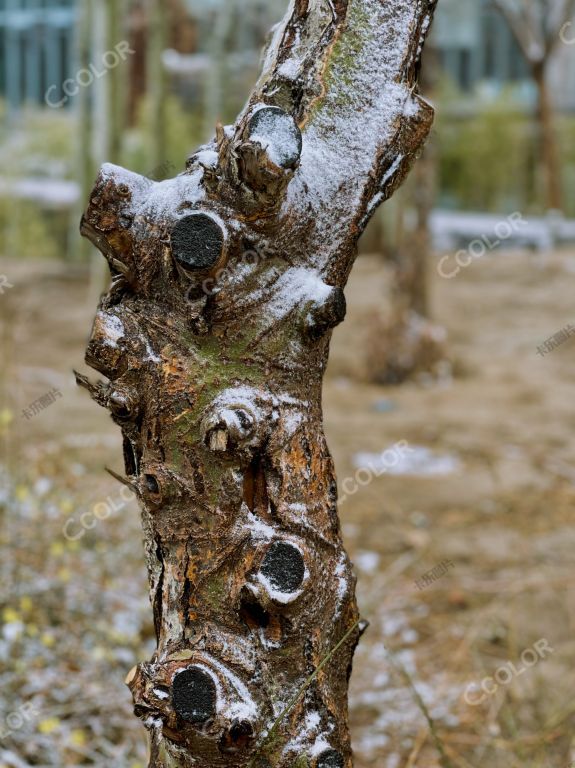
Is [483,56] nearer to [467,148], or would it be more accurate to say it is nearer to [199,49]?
[467,148]

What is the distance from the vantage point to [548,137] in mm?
13086

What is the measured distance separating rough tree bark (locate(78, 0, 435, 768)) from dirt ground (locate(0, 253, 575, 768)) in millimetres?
448

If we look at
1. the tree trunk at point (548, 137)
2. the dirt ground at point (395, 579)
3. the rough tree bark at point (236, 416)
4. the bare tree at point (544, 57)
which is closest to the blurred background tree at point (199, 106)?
the tree trunk at point (548, 137)

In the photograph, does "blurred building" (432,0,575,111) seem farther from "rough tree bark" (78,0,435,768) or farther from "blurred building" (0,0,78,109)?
"rough tree bark" (78,0,435,768)

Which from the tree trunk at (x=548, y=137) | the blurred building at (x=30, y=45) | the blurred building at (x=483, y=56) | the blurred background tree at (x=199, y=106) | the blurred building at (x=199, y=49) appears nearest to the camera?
the tree trunk at (x=548, y=137)

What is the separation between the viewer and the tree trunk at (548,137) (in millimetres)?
12539

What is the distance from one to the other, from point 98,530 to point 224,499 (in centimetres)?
326

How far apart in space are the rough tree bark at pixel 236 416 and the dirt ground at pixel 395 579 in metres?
0.45

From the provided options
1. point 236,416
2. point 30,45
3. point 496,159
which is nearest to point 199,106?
point 30,45

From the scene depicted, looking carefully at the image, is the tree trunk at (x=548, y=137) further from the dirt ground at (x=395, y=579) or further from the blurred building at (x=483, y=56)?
the blurred building at (x=483, y=56)

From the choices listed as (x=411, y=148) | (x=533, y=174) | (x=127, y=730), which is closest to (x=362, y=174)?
(x=411, y=148)

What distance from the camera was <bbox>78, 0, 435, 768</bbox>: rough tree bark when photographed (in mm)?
1253

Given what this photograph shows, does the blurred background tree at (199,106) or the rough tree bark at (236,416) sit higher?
the blurred background tree at (199,106)

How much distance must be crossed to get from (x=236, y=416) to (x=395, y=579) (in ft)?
11.2
